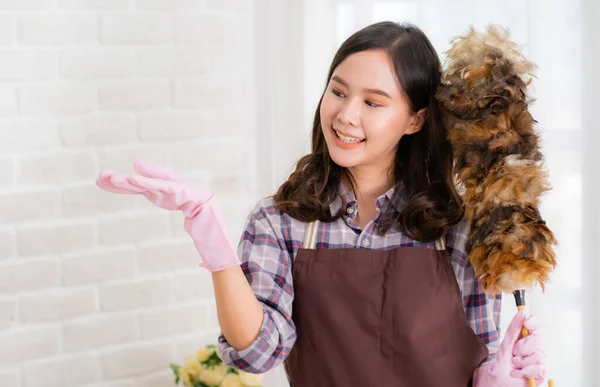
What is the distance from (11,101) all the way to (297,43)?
35.6 inches

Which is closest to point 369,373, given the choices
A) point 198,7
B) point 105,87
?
point 105,87

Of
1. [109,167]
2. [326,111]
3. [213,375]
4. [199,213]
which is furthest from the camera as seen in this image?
[109,167]

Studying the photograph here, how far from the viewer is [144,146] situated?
8.34 feet

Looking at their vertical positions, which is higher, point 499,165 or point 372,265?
point 499,165

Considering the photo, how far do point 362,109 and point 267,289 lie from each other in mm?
421

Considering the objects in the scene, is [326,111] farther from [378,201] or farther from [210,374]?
[210,374]

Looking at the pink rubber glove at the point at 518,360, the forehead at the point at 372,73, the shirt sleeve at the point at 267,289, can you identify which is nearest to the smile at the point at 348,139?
the forehead at the point at 372,73

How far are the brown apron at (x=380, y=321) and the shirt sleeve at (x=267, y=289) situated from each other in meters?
0.03

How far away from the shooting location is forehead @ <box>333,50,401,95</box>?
168 cm

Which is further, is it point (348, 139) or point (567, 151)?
point (567, 151)

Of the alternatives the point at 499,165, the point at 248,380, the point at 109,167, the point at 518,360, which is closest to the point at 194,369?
the point at 248,380

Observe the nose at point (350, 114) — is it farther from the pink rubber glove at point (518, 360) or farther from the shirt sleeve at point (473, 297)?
the pink rubber glove at point (518, 360)

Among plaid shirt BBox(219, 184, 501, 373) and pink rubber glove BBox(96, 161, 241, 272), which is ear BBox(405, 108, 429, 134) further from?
pink rubber glove BBox(96, 161, 241, 272)

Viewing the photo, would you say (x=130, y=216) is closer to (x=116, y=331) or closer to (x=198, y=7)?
(x=116, y=331)
